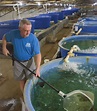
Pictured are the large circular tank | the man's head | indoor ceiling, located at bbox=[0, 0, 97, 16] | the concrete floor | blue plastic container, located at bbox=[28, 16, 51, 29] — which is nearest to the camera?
the man's head

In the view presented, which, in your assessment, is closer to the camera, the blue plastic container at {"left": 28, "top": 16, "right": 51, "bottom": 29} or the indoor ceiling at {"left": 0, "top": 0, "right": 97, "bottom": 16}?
the indoor ceiling at {"left": 0, "top": 0, "right": 97, "bottom": 16}

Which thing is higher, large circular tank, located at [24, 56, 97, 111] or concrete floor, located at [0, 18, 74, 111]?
large circular tank, located at [24, 56, 97, 111]

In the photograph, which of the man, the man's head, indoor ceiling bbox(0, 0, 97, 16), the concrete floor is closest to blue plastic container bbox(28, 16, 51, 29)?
indoor ceiling bbox(0, 0, 97, 16)

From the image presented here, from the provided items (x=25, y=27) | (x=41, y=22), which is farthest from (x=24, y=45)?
(x=41, y=22)

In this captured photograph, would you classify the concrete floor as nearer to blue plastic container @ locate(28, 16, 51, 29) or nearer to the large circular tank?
the large circular tank

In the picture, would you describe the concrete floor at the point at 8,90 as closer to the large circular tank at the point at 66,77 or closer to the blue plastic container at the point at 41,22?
the large circular tank at the point at 66,77

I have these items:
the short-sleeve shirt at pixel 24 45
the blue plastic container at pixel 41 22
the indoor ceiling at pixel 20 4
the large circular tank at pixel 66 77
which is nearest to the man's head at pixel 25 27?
the short-sleeve shirt at pixel 24 45

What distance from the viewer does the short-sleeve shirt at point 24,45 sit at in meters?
2.08

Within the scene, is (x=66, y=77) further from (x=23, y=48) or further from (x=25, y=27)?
(x=25, y=27)

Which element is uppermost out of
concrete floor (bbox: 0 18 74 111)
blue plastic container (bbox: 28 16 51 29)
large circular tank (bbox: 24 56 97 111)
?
blue plastic container (bbox: 28 16 51 29)

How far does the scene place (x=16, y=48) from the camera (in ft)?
7.02

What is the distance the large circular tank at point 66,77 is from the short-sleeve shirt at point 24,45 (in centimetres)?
29

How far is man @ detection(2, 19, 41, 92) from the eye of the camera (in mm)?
2059

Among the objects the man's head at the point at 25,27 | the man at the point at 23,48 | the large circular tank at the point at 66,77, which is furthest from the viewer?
the large circular tank at the point at 66,77
